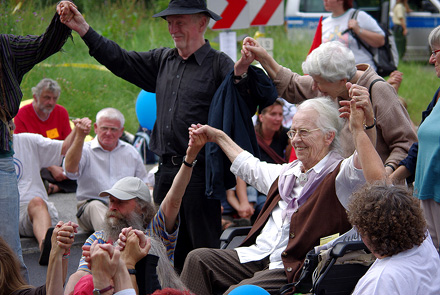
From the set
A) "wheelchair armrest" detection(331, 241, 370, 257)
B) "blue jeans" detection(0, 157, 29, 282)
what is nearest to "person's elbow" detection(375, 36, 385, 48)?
"wheelchair armrest" detection(331, 241, 370, 257)

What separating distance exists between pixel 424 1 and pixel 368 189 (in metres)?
13.1

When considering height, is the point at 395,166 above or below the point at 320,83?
below

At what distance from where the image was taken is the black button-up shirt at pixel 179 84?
15.3ft

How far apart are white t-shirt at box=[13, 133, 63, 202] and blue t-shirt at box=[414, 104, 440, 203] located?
3.62m

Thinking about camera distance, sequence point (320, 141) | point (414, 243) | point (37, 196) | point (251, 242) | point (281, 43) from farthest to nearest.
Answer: point (281, 43)
point (37, 196)
point (251, 242)
point (320, 141)
point (414, 243)

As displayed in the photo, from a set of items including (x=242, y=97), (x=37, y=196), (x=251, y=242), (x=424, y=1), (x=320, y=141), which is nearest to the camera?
(x=320, y=141)

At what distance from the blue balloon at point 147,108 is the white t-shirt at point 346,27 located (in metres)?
2.13

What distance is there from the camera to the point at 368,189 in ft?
9.82

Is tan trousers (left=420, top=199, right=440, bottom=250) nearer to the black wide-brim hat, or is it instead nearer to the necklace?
the necklace

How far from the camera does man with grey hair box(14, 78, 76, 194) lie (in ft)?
24.2

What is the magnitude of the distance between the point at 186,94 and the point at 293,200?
1232 millimetres

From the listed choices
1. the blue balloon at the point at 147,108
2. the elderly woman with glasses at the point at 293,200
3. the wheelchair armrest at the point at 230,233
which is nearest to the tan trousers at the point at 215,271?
the elderly woman with glasses at the point at 293,200

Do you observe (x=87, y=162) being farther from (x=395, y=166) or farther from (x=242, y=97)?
(x=395, y=166)

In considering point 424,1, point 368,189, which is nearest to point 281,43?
point 424,1
